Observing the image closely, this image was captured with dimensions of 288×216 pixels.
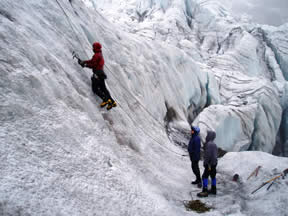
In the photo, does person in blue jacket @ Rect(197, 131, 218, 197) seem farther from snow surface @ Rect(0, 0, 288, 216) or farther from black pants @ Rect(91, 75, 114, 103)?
black pants @ Rect(91, 75, 114, 103)

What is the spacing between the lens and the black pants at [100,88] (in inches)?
161

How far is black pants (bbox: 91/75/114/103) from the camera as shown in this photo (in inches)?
161

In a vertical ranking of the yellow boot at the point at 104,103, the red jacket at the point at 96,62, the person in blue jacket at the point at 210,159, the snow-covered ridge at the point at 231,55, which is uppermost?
the red jacket at the point at 96,62

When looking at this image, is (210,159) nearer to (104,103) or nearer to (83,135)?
(104,103)

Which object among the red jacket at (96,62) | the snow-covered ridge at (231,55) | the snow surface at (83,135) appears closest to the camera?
the snow surface at (83,135)

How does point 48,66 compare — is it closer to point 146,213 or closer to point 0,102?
point 0,102

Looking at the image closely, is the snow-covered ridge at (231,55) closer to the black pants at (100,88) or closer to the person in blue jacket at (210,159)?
the person in blue jacket at (210,159)

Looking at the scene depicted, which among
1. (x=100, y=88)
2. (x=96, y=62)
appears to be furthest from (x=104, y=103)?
(x=96, y=62)

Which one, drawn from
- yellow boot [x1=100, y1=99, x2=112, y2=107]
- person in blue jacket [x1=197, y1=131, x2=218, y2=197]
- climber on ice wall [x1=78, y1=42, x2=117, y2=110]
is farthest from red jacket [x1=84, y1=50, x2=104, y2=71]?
person in blue jacket [x1=197, y1=131, x2=218, y2=197]

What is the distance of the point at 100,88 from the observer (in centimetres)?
420

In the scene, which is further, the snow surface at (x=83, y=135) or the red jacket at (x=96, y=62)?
the red jacket at (x=96, y=62)

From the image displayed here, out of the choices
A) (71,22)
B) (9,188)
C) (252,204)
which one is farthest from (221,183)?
(71,22)

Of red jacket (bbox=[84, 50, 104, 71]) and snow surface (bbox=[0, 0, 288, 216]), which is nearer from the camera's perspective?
snow surface (bbox=[0, 0, 288, 216])

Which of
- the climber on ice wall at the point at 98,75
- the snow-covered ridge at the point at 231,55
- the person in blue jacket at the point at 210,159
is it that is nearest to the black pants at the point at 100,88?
the climber on ice wall at the point at 98,75
